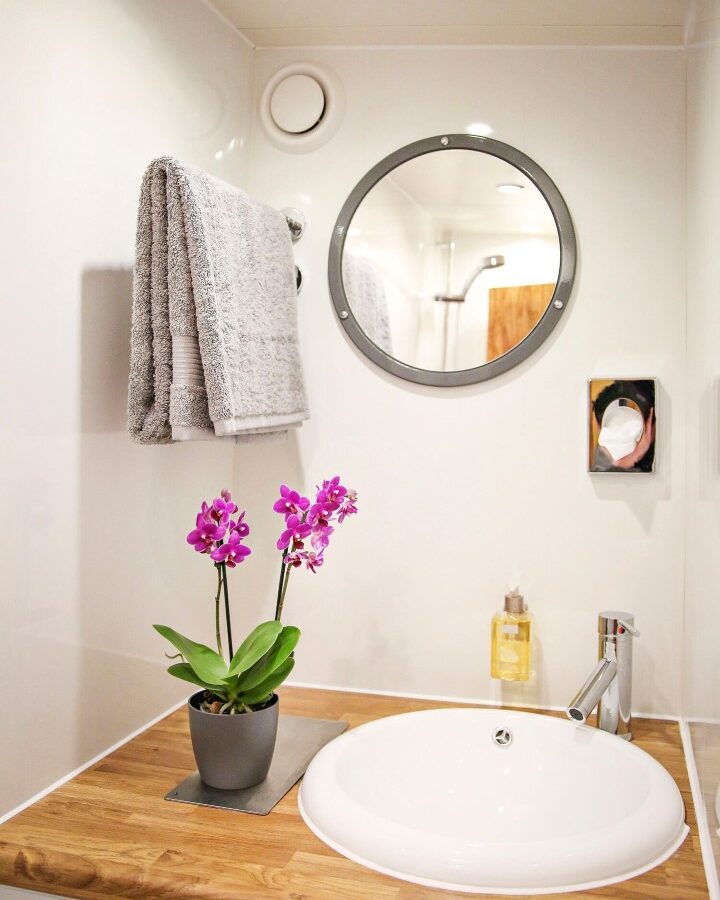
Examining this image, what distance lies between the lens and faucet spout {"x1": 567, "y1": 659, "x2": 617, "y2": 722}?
1.20 m

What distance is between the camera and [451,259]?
5.02ft

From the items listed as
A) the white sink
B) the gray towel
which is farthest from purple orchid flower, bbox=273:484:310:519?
the white sink

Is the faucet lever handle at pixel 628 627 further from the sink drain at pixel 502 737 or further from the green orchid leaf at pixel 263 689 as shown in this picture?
the green orchid leaf at pixel 263 689

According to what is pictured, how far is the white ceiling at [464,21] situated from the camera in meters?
1.40

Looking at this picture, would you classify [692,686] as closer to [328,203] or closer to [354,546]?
[354,546]

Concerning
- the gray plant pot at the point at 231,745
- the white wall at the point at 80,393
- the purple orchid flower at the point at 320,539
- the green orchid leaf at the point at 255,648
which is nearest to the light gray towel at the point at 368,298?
the white wall at the point at 80,393

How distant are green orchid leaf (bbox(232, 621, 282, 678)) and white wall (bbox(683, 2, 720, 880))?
0.56m

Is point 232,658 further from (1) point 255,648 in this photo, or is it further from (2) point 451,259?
(2) point 451,259

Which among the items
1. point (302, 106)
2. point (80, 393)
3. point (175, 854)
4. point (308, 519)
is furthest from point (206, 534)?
point (302, 106)

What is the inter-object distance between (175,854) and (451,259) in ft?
3.45

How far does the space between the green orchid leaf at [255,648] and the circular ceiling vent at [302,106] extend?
93 cm

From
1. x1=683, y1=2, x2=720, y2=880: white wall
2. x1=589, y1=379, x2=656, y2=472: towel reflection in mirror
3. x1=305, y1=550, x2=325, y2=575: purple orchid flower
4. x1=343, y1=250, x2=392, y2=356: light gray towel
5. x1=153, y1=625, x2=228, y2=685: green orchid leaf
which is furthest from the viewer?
x1=343, y1=250, x2=392, y2=356: light gray towel

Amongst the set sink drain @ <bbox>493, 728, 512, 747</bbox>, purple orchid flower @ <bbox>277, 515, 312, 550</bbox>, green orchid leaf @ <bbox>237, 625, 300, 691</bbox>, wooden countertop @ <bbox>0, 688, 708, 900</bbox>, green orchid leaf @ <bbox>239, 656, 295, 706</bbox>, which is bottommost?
wooden countertop @ <bbox>0, 688, 708, 900</bbox>

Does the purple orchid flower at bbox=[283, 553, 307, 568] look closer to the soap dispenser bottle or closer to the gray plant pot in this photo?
the gray plant pot
